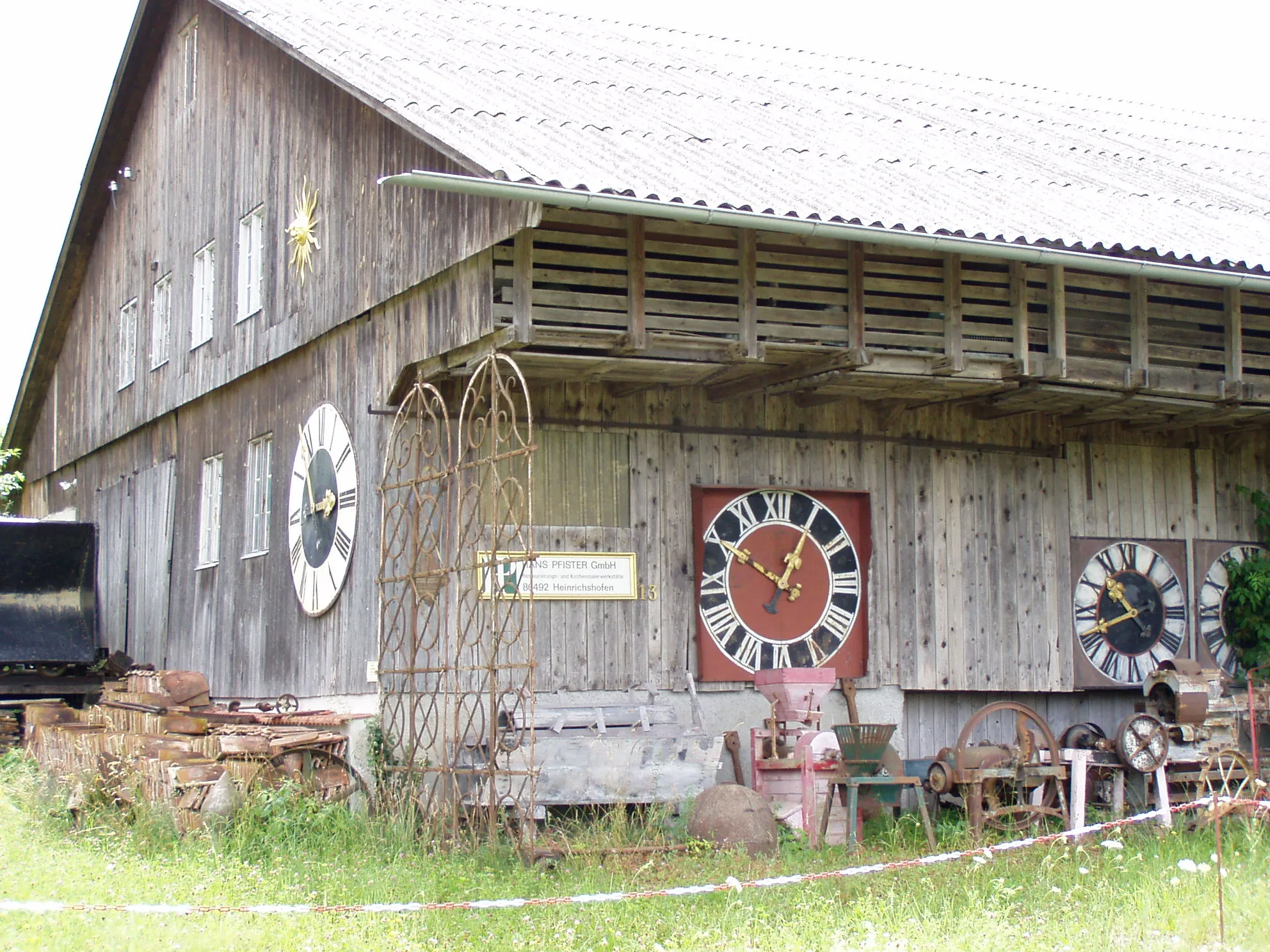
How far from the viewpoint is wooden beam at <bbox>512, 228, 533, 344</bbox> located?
10.2 meters

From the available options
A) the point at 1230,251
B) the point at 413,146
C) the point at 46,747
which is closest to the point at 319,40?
the point at 413,146

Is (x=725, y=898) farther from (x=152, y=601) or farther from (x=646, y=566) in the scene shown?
(x=152, y=601)

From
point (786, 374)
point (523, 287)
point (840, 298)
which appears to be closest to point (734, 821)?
point (786, 374)

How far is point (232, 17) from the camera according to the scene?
1600 cm

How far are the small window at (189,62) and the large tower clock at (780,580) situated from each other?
906cm

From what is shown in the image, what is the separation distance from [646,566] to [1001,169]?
5027 mm

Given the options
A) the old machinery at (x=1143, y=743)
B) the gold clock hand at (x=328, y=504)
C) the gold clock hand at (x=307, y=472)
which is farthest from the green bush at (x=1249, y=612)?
the gold clock hand at (x=307, y=472)

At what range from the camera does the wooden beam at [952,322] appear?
37.4 ft

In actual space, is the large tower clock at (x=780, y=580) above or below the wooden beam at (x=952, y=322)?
below

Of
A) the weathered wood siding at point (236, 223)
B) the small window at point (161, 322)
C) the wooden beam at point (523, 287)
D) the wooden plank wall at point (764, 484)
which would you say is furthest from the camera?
the small window at point (161, 322)

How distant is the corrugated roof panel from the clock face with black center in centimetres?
321

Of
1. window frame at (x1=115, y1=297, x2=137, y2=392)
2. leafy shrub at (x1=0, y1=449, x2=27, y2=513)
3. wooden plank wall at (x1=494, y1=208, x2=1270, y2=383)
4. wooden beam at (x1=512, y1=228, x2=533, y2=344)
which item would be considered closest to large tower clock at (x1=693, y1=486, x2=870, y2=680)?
wooden plank wall at (x1=494, y1=208, x2=1270, y2=383)

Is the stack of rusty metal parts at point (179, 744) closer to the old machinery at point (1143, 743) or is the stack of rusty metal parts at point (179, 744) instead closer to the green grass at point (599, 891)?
the green grass at point (599, 891)

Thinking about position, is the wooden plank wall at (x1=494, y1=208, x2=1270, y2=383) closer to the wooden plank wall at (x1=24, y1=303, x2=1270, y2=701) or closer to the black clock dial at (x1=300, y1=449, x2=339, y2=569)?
the wooden plank wall at (x1=24, y1=303, x2=1270, y2=701)
